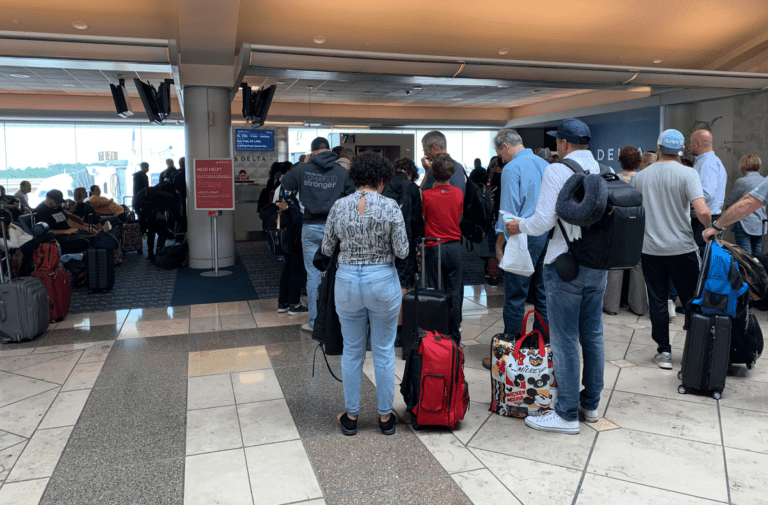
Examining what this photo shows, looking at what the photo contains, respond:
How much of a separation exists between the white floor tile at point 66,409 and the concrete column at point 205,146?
5364mm

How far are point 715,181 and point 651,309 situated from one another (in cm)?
189

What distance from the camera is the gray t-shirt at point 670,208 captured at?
393 centimetres

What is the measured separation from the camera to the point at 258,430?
317 cm

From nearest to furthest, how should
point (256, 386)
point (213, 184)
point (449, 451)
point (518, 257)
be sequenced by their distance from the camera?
point (449, 451), point (518, 257), point (256, 386), point (213, 184)

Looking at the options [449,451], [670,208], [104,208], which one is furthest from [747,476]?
[104,208]

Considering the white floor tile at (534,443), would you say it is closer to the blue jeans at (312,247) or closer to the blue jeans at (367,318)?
the blue jeans at (367,318)

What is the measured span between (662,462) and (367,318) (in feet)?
5.13

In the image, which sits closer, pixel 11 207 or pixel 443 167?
pixel 443 167

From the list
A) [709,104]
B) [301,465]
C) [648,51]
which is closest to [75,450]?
[301,465]

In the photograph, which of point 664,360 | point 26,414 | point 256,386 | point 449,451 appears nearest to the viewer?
point 449,451

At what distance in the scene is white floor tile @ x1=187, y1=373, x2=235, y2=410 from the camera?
3.56 m

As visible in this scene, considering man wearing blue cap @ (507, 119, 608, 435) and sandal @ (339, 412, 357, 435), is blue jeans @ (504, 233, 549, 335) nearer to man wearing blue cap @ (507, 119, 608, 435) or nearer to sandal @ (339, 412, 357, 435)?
man wearing blue cap @ (507, 119, 608, 435)

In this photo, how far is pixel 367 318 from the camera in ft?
9.75

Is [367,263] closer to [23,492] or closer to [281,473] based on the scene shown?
[281,473]
